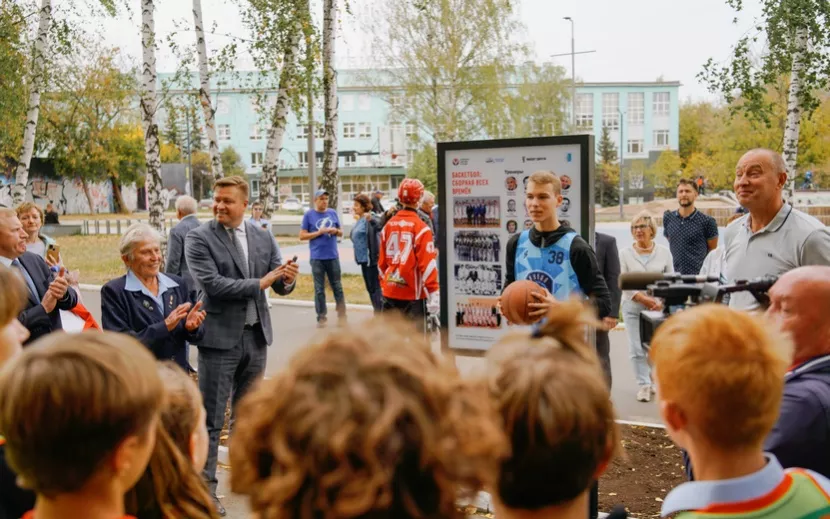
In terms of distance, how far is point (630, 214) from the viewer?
193 ft

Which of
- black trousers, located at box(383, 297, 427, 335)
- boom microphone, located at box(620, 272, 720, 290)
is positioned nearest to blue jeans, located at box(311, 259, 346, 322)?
black trousers, located at box(383, 297, 427, 335)

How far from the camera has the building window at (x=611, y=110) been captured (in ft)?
313

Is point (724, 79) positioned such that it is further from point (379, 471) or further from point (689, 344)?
point (379, 471)

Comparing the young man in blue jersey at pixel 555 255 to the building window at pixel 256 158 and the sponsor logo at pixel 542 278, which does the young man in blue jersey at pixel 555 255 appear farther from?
the building window at pixel 256 158

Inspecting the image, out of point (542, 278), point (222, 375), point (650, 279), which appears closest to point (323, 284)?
point (222, 375)

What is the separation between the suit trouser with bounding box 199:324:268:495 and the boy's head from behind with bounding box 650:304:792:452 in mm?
3591

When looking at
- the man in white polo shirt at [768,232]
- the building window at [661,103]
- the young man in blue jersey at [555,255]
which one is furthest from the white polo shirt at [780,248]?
the building window at [661,103]

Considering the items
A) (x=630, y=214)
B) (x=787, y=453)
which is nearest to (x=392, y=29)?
(x=630, y=214)

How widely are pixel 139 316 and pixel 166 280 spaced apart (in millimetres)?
374

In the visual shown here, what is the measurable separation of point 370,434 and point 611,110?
328 ft

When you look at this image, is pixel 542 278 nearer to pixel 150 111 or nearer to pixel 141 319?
pixel 141 319

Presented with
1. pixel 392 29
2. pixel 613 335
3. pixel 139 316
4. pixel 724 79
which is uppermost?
pixel 392 29

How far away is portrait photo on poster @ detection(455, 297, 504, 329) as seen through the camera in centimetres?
607

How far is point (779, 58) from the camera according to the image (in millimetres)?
13812
